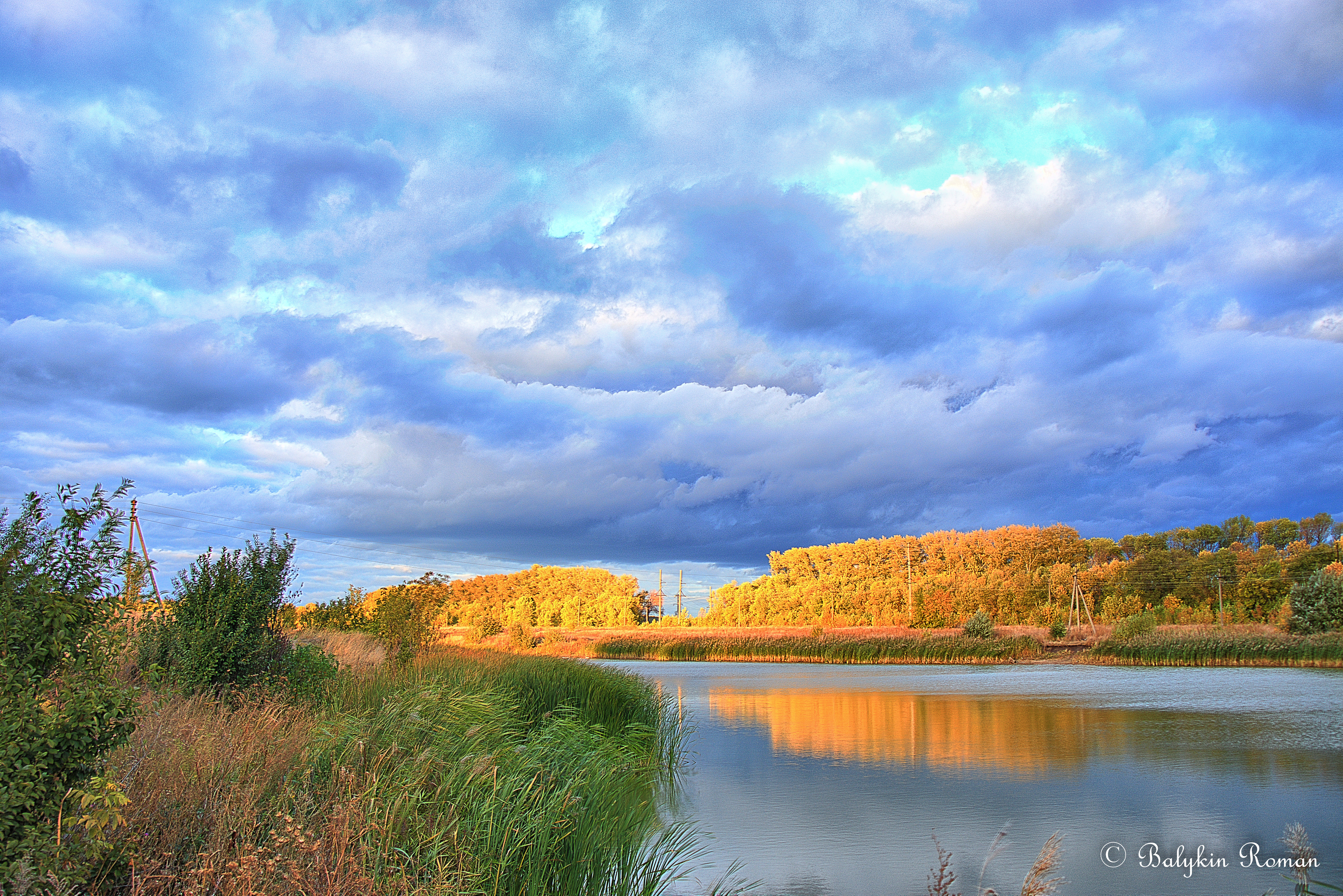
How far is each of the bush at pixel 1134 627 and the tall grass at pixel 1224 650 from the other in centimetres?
73

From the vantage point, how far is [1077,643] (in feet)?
154

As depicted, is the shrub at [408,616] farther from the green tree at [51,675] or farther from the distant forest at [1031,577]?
the distant forest at [1031,577]

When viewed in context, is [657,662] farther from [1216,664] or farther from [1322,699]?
[1322,699]

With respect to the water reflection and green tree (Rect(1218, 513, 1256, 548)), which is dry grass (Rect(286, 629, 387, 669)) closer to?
the water reflection

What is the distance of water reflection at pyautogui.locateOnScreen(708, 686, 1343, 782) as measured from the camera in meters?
13.8

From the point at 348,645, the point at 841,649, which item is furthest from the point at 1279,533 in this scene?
the point at 348,645

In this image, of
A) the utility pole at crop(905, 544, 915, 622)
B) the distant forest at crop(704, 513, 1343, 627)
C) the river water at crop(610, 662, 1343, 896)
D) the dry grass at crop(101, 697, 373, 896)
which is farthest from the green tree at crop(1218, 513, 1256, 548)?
the dry grass at crop(101, 697, 373, 896)

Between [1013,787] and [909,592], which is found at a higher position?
[909,592]

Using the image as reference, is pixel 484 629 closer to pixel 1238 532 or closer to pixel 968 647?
pixel 968 647

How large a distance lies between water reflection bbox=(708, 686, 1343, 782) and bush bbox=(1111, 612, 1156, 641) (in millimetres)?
23031

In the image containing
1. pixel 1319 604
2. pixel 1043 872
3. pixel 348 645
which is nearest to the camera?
pixel 1043 872

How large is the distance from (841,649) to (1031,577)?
2934 centimetres

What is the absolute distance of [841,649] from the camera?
46188 millimetres

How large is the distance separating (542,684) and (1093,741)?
34.0 feet
